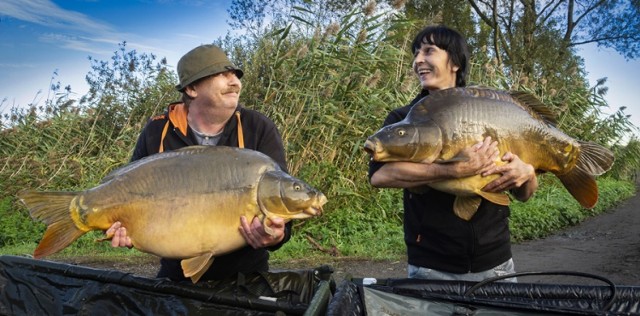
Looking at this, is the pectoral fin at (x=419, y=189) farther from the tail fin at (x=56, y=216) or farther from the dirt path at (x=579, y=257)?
the dirt path at (x=579, y=257)

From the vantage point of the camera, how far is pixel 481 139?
6.38 ft

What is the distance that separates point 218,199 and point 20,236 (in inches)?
230

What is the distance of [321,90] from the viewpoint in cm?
638

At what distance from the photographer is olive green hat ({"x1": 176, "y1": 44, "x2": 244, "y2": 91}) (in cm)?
220

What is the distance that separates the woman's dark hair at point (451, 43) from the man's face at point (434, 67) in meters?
0.02

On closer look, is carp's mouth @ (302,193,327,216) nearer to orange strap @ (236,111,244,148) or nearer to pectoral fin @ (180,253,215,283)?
pectoral fin @ (180,253,215,283)

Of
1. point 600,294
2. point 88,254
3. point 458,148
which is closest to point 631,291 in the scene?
point 600,294

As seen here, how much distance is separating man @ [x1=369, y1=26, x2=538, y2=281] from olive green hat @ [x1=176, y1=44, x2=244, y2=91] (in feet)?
2.26

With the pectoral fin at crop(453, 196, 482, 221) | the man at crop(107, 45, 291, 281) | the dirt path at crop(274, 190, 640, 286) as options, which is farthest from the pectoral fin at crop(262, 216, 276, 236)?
the dirt path at crop(274, 190, 640, 286)

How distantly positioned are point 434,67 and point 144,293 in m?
1.42

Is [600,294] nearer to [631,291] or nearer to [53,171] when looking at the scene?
[631,291]

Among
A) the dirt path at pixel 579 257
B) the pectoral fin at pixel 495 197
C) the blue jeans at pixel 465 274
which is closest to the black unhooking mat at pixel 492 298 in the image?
the blue jeans at pixel 465 274

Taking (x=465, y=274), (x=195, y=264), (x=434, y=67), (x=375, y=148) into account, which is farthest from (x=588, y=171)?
(x=195, y=264)

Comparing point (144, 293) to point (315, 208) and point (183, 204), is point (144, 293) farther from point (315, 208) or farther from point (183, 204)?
point (315, 208)
